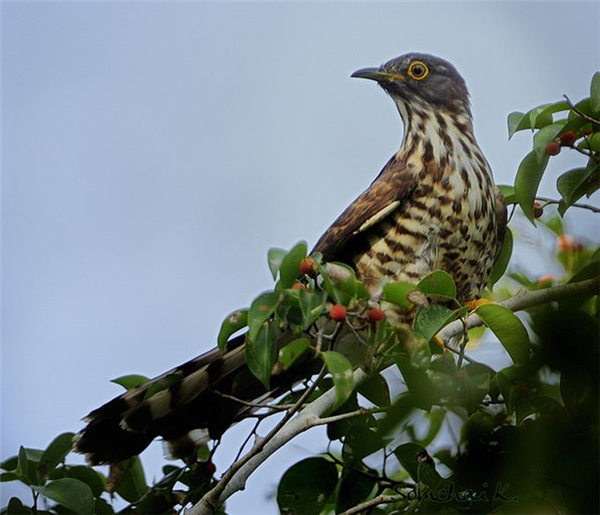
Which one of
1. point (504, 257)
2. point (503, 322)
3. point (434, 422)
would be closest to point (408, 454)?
point (503, 322)

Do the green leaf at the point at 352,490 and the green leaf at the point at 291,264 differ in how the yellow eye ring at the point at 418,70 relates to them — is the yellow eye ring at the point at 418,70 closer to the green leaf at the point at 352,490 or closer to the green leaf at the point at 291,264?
the green leaf at the point at 352,490

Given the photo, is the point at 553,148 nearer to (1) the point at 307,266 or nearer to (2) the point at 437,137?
(1) the point at 307,266

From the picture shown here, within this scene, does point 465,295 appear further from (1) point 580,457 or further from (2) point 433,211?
(1) point 580,457

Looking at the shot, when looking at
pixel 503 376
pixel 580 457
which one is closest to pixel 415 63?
pixel 503 376

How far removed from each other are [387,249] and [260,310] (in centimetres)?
182

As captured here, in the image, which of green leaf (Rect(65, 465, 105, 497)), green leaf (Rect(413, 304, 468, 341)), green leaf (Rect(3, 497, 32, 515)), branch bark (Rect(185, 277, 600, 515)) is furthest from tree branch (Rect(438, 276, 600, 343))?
green leaf (Rect(3, 497, 32, 515))

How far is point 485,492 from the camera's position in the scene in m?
1.68

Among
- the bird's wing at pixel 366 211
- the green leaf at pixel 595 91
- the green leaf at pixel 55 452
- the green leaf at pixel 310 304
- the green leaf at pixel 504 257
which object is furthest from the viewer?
the green leaf at pixel 504 257

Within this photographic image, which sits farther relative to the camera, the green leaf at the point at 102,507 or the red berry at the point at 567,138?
the green leaf at the point at 102,507

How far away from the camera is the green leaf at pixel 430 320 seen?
2566 mm

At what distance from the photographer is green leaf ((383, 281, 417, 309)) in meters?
2.57

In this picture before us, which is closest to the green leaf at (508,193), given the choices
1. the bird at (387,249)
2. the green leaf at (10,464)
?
the bird at (387,249)

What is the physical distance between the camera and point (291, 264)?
8.49 feet

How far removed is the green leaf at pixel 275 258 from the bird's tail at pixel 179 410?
1.21m
